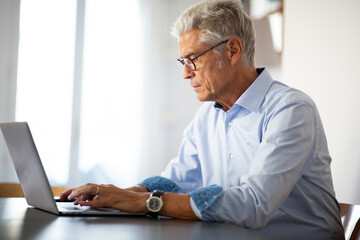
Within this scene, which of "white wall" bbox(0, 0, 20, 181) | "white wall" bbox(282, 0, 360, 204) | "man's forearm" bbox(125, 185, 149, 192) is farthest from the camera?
"white wall" bbox(0, 0, 20, 181)

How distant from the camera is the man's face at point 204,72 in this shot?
162 centimetres

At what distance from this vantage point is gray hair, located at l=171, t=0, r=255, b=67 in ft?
5.24

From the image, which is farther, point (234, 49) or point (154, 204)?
point (234, 49)

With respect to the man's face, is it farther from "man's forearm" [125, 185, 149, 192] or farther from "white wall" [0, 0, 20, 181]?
"white wall" [0, 0, 20, 181]

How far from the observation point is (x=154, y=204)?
3.69 ft

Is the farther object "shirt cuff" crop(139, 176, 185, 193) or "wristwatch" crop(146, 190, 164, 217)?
"shirt cuff" crop(139, 176, 185, 193)

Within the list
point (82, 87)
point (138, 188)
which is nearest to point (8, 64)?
point (82, 87)

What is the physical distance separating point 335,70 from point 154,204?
1.38 metres

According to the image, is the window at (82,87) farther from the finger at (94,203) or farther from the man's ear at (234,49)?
the finger at (94,203)

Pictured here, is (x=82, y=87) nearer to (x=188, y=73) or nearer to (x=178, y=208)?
(x=188, y=73)

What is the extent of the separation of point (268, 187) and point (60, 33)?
2.98 m

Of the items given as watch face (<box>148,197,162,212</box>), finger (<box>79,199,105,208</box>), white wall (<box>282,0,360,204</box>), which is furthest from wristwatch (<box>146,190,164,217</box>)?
white wall (<box>282,0,360,204</box>)

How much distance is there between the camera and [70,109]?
3779mm

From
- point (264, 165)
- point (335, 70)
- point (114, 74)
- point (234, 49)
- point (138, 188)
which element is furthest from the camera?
point (114, 74)
